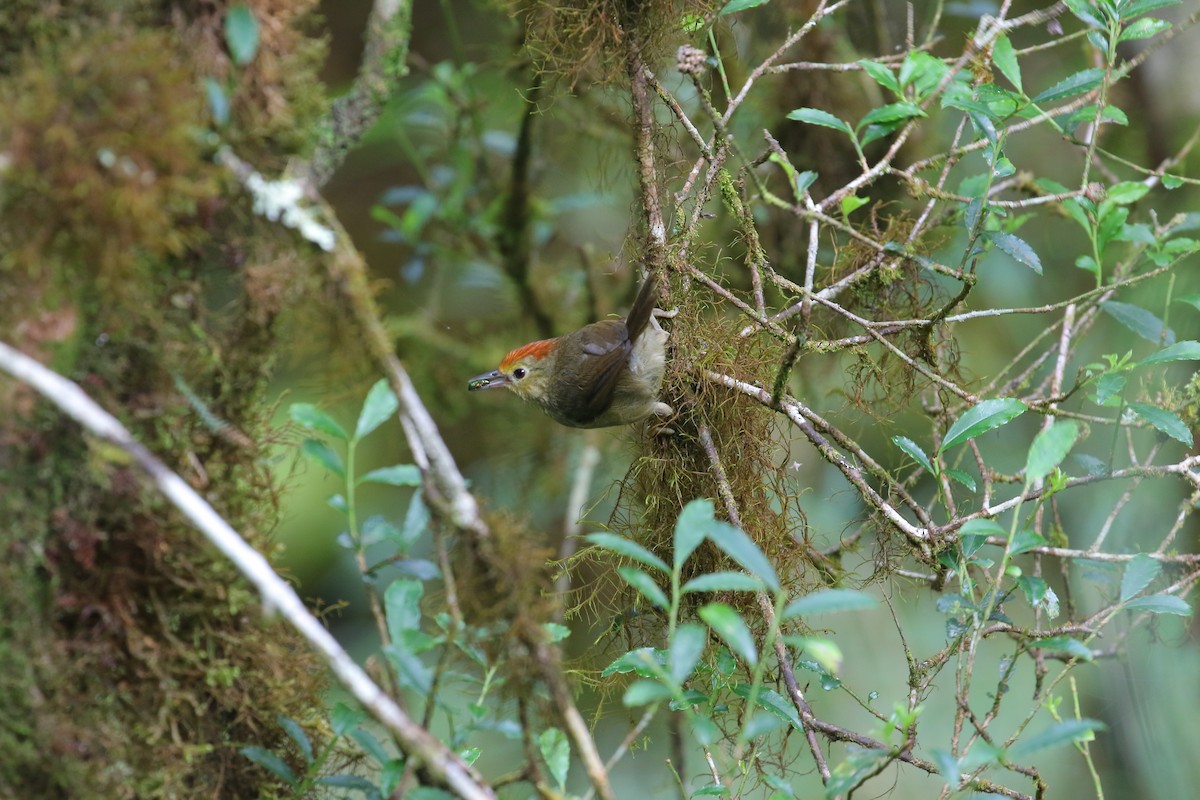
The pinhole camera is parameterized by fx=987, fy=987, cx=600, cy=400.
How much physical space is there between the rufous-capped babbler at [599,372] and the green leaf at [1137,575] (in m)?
1.15

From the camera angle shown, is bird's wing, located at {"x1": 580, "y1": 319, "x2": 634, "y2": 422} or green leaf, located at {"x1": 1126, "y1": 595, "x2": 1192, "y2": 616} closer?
green leaf, located at {"x1": 1126, "y1": 595, "x2": 1192, "y2": 616}

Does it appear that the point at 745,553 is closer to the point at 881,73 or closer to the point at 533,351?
the point at 881,73

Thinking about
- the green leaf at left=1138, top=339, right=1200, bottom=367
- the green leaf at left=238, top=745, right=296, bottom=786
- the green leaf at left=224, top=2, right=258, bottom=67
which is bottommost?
the green leaf at left=238, top=745, right=296, bottom=786

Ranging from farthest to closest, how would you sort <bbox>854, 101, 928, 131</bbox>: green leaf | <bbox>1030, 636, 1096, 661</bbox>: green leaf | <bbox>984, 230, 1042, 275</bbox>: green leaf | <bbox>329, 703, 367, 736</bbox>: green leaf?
1. <bbox>984, 230, 1042, 275</bbox>: green leaf
2. <bbox>854, 101, 928, 131</bbox>: green leaf
3. <bbox>1030, 636, 1096, 661</bbox>: green leaf
4. <bbox>329, 703, 367, 736</bbox>: green leaf

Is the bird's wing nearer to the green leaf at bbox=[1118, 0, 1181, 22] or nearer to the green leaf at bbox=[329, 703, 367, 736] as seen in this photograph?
the green leaf at bbox=[1118, 0, 1181, 22]

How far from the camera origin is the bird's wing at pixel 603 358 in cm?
334

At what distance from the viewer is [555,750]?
1617 millimetres

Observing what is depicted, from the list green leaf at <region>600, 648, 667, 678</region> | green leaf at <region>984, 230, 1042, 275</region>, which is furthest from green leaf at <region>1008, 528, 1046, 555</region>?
green leaf at <region>984, 230, 1042, 275</region>

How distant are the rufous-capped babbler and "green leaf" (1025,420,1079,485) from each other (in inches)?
44.3

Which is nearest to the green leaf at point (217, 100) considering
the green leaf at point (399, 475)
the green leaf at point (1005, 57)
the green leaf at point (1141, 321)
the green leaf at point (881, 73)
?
the green leaf at point (399, 475)

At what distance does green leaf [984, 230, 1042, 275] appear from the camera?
7.57 feet

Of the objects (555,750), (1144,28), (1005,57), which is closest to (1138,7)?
(1144,28)

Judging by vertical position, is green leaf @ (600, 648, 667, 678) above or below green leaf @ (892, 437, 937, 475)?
below

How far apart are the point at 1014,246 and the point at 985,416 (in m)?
0.56
